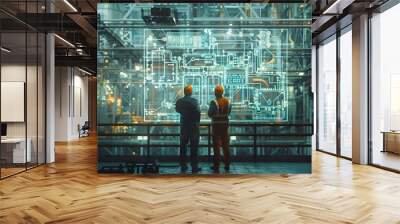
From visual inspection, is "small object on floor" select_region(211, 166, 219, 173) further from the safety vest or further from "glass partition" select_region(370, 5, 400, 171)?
"glass partition" select_region(370, 5, 400, 171)

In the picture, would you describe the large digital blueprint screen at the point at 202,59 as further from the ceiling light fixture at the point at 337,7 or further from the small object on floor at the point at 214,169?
the small object on floor at the point at 214,169

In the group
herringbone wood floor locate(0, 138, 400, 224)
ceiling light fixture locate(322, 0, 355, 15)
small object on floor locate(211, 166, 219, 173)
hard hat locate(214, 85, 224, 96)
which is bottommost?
herringbone wood floor locate(0, 138, 400, 224)

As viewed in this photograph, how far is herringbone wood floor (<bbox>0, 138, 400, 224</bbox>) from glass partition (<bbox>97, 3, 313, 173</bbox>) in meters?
0.72

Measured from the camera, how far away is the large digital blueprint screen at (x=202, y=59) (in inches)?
262

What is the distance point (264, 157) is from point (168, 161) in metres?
1.75

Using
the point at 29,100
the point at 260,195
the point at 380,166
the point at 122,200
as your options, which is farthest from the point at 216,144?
the point at 29,100

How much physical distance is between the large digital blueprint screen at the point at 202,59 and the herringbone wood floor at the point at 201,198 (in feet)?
4.23

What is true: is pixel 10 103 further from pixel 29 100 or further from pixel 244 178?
pixel 244 178

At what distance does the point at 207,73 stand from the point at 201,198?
2576mm

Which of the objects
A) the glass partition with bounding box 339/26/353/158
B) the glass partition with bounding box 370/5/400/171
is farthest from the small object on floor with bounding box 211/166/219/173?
the glass partition with bounding box 339/26/353/158

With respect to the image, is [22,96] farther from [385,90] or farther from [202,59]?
[385,90]

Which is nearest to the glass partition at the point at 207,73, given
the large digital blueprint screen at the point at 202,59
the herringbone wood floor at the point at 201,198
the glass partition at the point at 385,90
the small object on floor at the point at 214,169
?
the large digital blueprint screen at the point at 202,59

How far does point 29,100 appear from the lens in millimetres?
7855

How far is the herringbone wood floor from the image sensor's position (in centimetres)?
398
